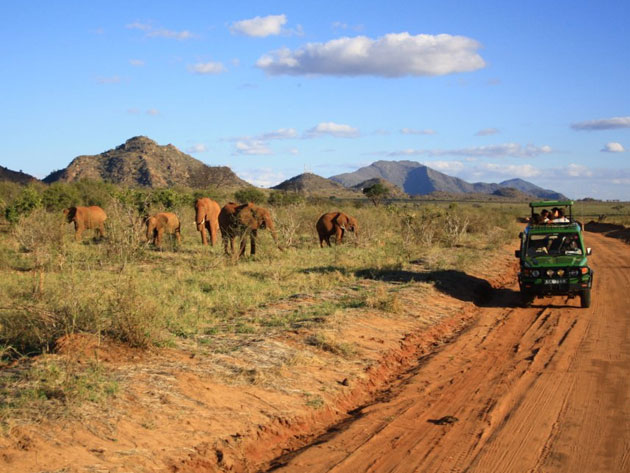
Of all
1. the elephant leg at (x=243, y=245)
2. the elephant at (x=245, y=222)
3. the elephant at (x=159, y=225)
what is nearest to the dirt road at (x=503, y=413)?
the elephant leg at (x=243, y=245)

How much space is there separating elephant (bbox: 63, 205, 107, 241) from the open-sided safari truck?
16656mm

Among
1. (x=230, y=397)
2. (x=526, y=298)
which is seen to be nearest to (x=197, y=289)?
(x=230, y=397)

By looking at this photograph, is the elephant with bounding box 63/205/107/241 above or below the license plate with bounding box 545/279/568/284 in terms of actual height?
above

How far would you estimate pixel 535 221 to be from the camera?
14.8 metres

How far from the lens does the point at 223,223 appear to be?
20.9 metres

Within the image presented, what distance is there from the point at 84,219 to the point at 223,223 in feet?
21.2

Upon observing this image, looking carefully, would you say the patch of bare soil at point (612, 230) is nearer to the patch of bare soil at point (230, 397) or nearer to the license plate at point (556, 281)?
the license plate at point (556, 281)

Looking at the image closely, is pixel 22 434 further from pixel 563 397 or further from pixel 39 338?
pixel 563 397

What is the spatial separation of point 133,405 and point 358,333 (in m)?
4.79

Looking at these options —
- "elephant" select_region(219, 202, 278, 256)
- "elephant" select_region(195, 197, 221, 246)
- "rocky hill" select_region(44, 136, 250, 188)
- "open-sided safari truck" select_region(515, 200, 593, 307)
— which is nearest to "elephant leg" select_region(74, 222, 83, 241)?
"elephant" select_region(195, 197, 221, 246)

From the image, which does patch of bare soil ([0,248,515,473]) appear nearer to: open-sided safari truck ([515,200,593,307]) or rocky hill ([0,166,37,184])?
open-sided safari truck ([515,200,593,307])

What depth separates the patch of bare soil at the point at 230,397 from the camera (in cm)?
532

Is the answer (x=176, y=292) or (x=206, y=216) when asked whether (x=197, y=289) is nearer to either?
(x=176, y=292)

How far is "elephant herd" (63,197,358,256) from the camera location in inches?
782
